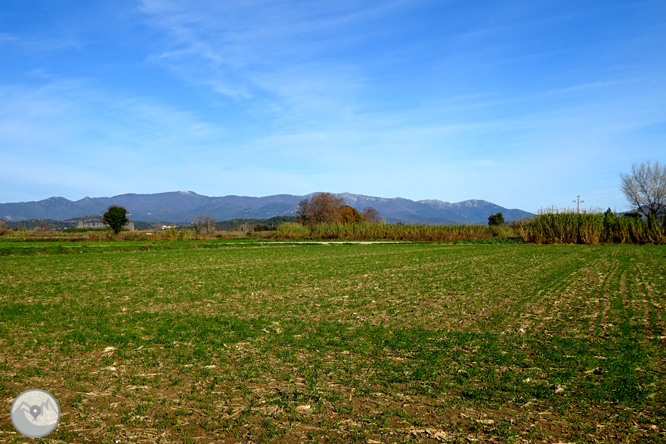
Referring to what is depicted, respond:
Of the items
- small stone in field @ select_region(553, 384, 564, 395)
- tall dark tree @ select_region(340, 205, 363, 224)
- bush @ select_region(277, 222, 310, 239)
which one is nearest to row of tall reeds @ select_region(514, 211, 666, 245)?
bush @ select_region(277, 222, 310, 239)

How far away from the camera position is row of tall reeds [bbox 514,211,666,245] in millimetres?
35812

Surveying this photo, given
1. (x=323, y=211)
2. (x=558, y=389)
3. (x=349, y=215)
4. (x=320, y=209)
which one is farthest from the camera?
(x=349, y=215)

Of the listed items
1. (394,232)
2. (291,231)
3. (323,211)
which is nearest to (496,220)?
(323,211)

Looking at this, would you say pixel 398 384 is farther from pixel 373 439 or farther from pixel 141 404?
pixel 141 404

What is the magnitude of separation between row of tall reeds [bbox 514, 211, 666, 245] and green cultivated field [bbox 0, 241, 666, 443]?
2862 centimetres

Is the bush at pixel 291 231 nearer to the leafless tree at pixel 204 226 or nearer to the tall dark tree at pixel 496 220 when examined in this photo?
the leafless tree at pixel 204 226

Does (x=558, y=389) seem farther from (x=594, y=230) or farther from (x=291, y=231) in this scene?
(x=291, y=231)

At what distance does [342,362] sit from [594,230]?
3810 centimetres

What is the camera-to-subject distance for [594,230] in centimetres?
3666

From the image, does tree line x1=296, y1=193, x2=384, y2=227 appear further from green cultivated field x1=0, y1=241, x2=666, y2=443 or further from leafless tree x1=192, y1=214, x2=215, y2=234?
green cultivated field x1=0, y1=241, x2=666, y2=443

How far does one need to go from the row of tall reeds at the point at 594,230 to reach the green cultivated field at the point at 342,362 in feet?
93.9

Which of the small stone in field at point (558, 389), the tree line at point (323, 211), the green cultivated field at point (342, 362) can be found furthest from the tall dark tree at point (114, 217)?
the tree line at point (323, 211)

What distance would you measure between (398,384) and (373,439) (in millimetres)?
1329

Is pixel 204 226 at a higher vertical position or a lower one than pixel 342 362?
higher
